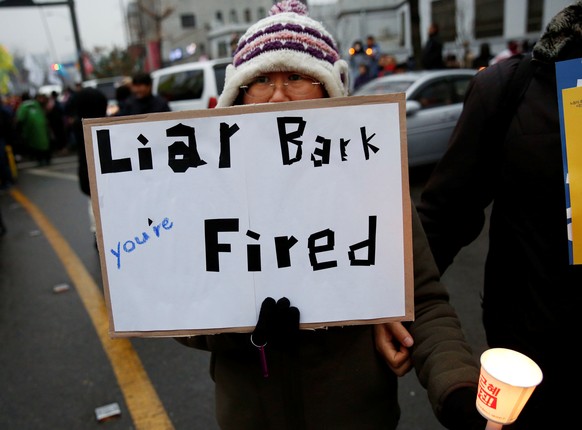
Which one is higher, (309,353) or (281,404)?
(309,353)

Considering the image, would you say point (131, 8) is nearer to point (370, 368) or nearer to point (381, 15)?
point (381, 15)

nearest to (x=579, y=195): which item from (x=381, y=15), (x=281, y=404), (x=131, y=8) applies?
(x=281, y=404)

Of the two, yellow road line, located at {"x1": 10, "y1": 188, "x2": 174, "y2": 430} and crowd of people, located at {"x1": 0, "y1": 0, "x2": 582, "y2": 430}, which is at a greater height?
crowd of people, located at {"x1": 0, "y1": 0, "x2": 582, "y2": 430}

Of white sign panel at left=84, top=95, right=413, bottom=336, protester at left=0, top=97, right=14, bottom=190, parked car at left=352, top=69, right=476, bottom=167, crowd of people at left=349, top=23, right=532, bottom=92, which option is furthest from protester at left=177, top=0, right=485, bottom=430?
crowd of people at left=349, top=23, right=532, bottom=92

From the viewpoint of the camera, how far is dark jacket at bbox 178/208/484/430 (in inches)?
50.9

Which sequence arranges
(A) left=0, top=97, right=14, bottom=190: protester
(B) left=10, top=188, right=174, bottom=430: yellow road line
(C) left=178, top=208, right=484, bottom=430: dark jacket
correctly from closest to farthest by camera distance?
(C) left=178, top=208, right=484, bottom=430: dark jacket → (B) left=10, top=188, right=174, bottom=430: yellow road line → (A) left=0, top=97, right=14, bottom=190: protester

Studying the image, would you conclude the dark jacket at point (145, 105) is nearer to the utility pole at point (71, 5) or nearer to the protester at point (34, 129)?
the protester at point (34, 129)

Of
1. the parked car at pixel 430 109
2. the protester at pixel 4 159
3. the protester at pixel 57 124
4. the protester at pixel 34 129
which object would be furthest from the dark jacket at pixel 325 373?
the protester at pixel 57 124

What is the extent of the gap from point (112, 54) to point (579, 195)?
169 ft

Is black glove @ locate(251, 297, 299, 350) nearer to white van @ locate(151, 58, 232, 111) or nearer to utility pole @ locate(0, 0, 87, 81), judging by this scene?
white van @ locate(151, 58, 232, 111)

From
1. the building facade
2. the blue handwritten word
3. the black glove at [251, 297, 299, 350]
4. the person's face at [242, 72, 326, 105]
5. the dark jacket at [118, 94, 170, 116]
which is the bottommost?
the black glove at [251, 297, 299, 350]

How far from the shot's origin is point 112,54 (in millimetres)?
47375

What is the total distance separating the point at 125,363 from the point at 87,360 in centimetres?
27

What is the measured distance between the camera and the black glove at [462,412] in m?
1.00
